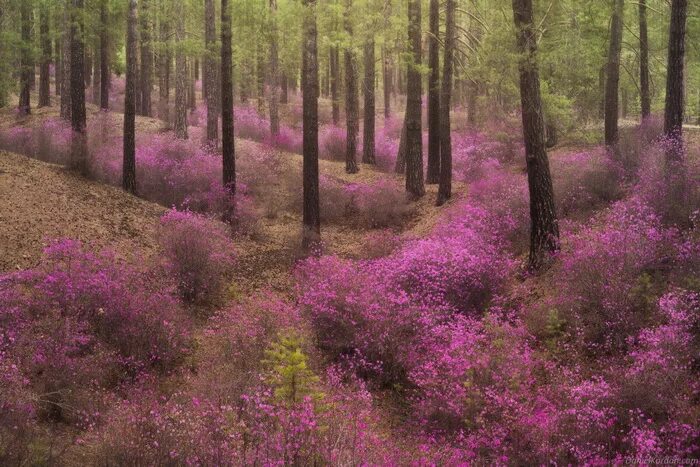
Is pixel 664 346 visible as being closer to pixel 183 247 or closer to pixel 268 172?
pixel 183 247

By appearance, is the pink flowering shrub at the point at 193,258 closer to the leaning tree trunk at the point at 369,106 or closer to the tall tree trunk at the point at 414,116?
the tall tree trunk at the point at 414,116

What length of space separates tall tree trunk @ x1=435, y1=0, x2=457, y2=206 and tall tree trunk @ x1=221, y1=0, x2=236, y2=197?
6.30 metres

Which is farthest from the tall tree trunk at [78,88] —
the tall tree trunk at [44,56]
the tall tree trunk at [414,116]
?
the tall tree trunk at [44,56]

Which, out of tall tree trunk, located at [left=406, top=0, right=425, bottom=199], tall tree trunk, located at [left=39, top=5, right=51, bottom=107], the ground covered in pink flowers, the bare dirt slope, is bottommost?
the ground covered in pink flowers

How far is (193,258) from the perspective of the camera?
11.5m

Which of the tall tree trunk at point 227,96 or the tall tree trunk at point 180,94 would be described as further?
the tall tree trunk at point 180,94

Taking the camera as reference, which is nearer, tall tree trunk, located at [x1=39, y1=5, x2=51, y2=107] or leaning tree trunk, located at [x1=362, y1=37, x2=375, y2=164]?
leaning tree trunk, located at [x1=362, y1=37, x2=375, y2=164]

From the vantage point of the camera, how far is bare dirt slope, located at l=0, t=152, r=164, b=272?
37.4ft

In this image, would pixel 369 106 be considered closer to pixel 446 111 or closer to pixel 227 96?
pixel 446 111

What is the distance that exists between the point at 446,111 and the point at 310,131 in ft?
15.8

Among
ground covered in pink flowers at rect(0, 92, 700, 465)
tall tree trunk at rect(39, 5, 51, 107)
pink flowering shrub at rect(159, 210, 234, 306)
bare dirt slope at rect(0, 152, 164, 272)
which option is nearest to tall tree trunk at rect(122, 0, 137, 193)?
bare dirt slope at rect(0, 152, 164, 272)

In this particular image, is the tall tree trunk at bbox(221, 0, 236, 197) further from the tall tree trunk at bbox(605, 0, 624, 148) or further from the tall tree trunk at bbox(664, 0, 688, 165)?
the tall tree trunk at bbox(605, 0, 624, 148)

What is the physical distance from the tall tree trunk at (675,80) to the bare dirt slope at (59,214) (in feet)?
37.4

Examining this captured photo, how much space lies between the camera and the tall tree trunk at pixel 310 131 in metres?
13.4
